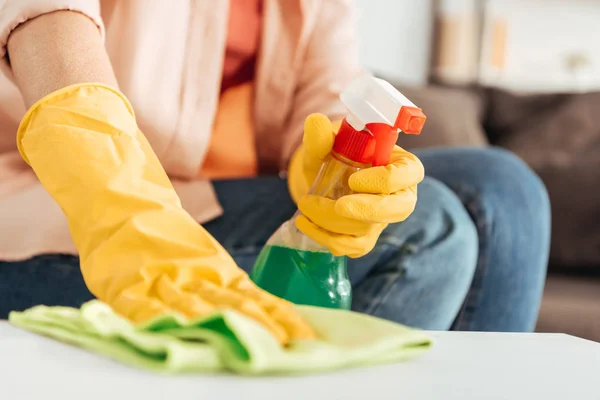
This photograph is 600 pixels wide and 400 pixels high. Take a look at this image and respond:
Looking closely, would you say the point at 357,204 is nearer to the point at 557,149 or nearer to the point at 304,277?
the point at 304,277

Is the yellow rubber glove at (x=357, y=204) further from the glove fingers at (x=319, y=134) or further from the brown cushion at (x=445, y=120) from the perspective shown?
the brown cushion at (x=445, y=120)

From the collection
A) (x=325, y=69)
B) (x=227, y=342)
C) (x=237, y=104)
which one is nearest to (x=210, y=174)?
(x=237, y=104)

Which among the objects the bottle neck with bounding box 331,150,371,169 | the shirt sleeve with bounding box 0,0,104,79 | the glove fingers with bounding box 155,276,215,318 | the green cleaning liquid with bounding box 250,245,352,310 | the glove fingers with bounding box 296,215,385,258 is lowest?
the green cleaning liquid with bounding box 250,245,352,310

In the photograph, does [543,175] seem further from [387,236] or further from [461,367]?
[461,367]

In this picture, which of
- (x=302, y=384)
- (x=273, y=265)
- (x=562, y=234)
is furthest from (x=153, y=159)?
(x=562, y=234)

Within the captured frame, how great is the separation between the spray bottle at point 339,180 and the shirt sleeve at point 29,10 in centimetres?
22

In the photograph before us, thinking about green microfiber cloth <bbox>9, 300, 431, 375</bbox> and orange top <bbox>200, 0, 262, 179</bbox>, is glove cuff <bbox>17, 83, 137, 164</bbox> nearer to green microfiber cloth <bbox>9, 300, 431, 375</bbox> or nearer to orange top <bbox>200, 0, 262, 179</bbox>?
green microfiber cloth <bbox>9, 300, 431, 375</bbox>

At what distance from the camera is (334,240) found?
436 mm

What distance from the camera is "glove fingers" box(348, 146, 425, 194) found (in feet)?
1.35

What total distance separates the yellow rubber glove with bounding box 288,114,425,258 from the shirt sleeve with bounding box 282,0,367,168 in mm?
323

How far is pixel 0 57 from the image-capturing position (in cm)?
52

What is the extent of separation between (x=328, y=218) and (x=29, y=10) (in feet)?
0.88

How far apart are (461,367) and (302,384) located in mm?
74

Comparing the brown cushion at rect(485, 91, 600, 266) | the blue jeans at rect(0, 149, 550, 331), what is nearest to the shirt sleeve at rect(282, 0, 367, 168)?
the blue jeans at rect(0, 149, 550, 331)
